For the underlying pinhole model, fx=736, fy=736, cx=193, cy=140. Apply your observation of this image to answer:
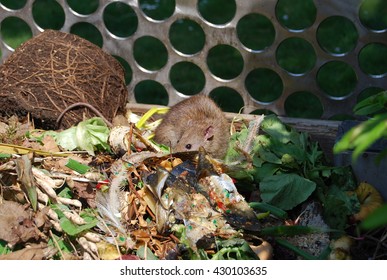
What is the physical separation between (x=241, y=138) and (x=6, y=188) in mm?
1546

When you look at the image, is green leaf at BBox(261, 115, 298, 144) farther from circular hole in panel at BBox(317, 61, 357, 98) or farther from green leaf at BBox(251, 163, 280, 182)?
circular hole in panel at BBox(317, 61, 357, 98)

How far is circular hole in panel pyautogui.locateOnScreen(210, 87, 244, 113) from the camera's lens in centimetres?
624

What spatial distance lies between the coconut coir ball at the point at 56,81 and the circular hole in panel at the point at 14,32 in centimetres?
207

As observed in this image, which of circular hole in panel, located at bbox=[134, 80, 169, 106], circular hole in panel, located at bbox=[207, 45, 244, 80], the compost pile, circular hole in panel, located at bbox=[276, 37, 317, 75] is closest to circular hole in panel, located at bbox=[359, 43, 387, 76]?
circular hole in panel, located at bbox=[276, 37, 317, 75]

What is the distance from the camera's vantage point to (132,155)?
3982mm

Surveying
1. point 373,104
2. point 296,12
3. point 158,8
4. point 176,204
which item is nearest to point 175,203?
point 176,204

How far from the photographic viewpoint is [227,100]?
6.31 meters

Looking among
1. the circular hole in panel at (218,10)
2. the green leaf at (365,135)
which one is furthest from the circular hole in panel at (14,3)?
Answer: the green leaf at (365,135)

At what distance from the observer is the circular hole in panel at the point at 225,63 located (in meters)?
6.61

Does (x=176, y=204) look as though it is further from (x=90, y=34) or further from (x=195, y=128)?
Answer: (x=90, y=34)

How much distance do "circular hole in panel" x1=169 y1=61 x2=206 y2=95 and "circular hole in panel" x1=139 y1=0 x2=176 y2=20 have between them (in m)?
0.69

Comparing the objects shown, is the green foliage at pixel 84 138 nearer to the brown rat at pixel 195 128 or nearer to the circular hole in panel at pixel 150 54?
the brown rat at pixel 195 128
